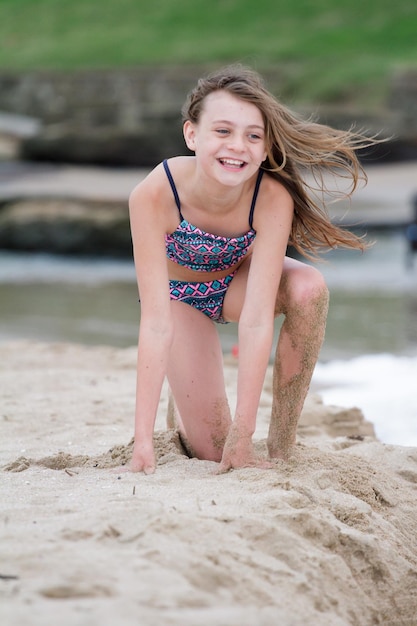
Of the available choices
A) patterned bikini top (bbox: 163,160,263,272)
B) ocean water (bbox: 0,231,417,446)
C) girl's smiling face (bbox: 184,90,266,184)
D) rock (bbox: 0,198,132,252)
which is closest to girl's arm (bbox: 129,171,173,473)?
patterned bikini top (bbox: 163,160,263,272)

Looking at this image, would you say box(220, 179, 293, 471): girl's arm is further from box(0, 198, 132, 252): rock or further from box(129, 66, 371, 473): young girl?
box(0, 198, 132, 252): rock

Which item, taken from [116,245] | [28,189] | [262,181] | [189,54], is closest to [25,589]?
[262,181]

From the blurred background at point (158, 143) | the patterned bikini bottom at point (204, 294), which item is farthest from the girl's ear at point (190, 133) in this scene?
the blurred background at point (158, 143)

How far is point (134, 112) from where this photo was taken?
20.5 metres

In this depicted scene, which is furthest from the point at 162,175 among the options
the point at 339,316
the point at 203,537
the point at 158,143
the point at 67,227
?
the point at 158,143

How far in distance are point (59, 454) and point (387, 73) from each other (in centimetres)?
2049

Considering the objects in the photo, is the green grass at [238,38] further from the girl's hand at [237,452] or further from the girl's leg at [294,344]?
the girl's hand at [237,452]

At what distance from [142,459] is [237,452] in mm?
306

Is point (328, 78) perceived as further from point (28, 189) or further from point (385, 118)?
point (28, 189)

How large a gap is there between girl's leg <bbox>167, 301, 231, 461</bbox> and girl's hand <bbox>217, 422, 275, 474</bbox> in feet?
1.50

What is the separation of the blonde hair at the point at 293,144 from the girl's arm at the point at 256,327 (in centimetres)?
15

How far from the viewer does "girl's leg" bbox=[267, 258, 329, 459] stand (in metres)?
3.44

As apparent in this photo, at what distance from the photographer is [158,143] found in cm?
1667

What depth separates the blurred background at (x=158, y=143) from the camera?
773cm
